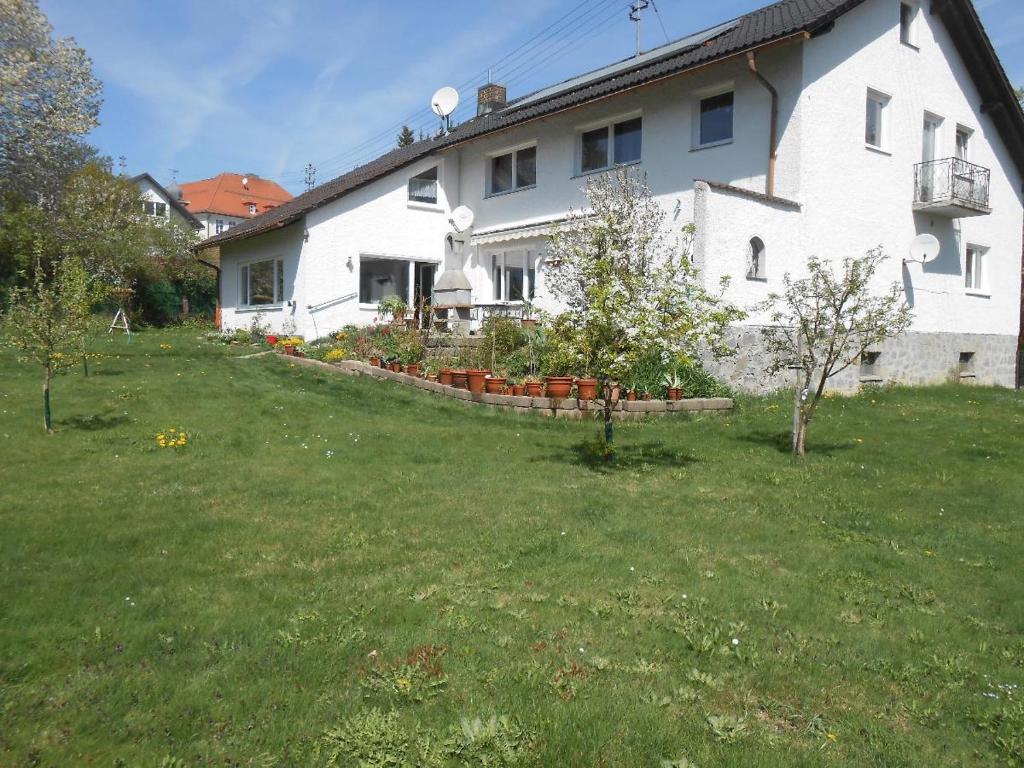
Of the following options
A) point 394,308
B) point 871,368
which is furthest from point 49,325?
point 871,368

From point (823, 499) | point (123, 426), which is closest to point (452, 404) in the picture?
point (123, 426)

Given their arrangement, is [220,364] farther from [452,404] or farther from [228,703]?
[228,703]

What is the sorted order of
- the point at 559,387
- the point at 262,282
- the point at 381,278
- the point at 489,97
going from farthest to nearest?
the point at 489,97 → the point at 262,282 → the point at 381,278 → the point at 559,387

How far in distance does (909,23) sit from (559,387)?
1373 centimetres

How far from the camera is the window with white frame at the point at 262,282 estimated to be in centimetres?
2298

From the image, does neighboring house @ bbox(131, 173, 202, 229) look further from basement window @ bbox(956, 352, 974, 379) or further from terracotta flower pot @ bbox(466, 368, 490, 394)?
basement window @ bbox(956, 352, 974, 379)

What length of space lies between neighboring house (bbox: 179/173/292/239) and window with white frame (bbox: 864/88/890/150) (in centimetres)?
4962

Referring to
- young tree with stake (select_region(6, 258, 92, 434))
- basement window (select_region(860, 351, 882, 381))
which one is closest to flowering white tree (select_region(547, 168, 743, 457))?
young tree with stake (select_region(6, 258, 92, 434))

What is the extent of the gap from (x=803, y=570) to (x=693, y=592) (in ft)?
3.74

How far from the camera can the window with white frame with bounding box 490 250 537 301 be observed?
2123 centimetres

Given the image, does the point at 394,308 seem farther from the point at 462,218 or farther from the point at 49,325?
the point at 49,325

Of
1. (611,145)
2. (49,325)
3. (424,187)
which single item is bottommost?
(49,325)

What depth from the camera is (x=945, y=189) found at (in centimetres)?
1827

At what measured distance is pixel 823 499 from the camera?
768cm
